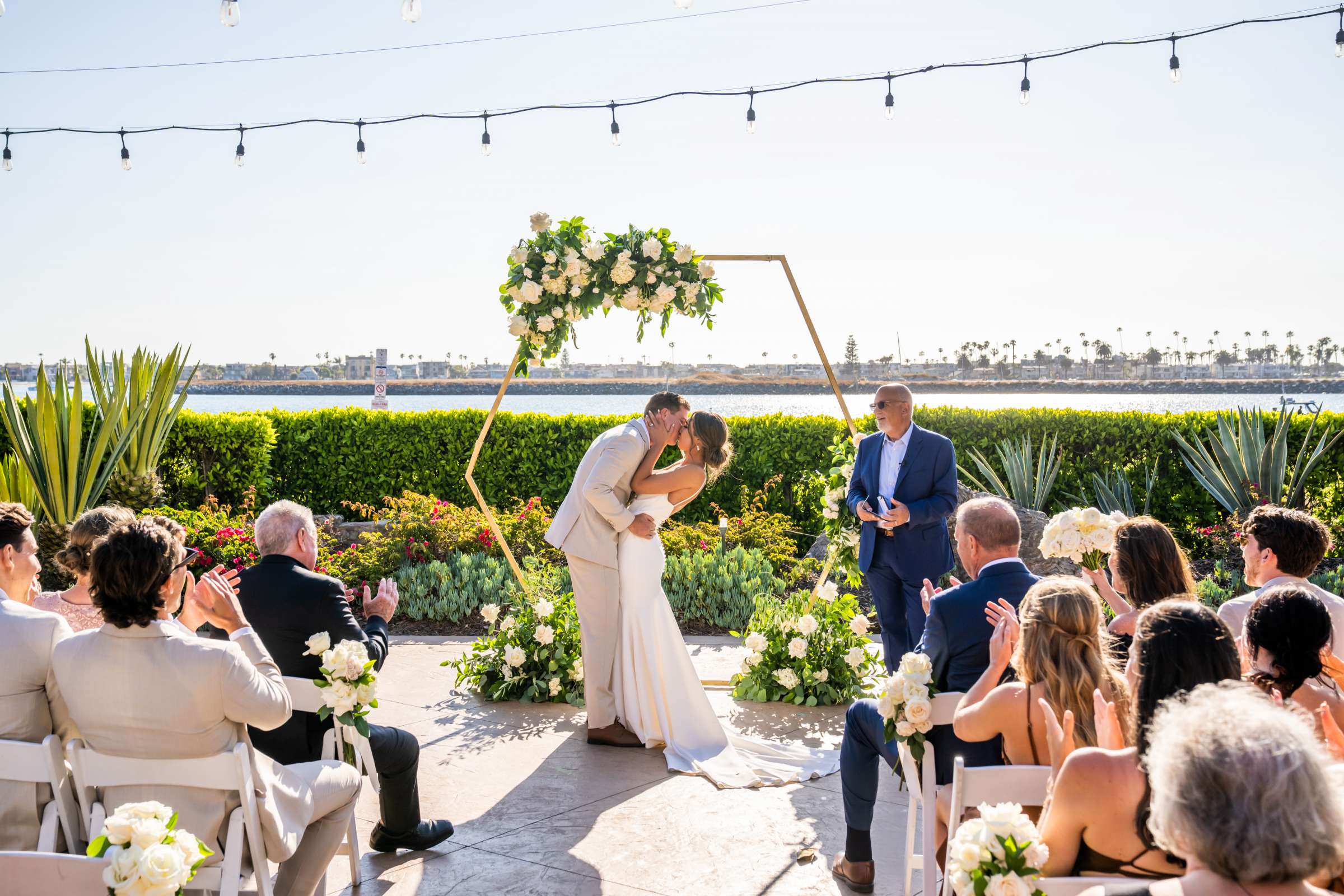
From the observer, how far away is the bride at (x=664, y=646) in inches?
202

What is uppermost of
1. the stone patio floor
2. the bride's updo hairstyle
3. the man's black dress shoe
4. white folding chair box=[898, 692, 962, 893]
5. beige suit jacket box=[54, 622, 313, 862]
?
the bride's updo hairstyle

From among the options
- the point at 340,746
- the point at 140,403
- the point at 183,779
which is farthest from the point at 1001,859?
the point at 140,403

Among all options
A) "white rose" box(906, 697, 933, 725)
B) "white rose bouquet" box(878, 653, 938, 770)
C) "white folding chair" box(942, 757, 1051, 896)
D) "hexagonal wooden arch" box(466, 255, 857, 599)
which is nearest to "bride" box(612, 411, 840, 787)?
"hexagonal wooden arch" box(466, 255, 857, 599)

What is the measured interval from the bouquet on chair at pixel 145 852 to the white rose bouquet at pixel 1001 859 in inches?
65.7

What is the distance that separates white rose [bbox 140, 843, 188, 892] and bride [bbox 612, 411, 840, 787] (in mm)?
3189

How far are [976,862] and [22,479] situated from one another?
9.07 meters

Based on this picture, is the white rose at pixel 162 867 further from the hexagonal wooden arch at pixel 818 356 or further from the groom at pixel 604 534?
the hexagonal wooden arch at pixel 818 356

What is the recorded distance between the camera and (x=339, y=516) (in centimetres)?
1171

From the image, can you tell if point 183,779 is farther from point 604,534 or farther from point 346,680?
point 604,534

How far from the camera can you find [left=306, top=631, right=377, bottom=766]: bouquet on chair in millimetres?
3303

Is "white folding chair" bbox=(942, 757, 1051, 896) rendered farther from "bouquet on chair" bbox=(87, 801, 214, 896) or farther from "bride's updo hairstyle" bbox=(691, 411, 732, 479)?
"bride's updo hairstyle" bbox=(691, 411, 732, 479)

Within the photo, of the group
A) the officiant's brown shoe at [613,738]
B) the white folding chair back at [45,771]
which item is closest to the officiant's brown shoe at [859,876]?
the officiant's brown shoe at [613,738]

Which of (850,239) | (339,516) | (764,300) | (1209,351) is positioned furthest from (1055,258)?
(1209,351)

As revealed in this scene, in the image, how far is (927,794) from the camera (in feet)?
10.2
